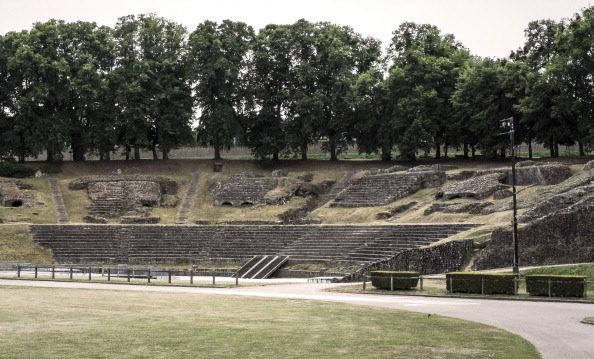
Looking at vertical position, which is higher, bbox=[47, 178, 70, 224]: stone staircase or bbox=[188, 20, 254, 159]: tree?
bbox=[188, 20, 254, 159]: tree

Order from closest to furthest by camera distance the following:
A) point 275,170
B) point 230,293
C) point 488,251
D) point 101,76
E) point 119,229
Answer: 1. point 230,293
2. point 488,251
3. point 119,229
4. point 275,170
5. point 101,76

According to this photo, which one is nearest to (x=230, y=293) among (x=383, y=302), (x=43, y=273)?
(x=383, y=302)

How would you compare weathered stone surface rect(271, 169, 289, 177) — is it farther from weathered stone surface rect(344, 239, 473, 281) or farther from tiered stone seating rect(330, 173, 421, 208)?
weathered stone surface rect(344, 239, 473, 281)

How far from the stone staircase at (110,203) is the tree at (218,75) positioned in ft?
46.3

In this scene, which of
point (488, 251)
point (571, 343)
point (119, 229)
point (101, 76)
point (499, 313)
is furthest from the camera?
point (101, 76)

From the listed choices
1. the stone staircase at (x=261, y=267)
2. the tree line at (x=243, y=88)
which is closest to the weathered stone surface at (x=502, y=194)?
the stone staircase at (x=261, y=267)

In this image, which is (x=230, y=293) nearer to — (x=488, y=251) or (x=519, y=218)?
(x=488, y=251)

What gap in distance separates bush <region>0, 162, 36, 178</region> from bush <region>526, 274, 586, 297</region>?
5823 cm

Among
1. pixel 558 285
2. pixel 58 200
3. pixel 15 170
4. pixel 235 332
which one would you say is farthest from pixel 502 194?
pixel 15 170

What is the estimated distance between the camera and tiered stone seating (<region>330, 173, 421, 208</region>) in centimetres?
6754

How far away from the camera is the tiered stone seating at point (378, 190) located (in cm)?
6754

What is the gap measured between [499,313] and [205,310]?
9482 millimetres

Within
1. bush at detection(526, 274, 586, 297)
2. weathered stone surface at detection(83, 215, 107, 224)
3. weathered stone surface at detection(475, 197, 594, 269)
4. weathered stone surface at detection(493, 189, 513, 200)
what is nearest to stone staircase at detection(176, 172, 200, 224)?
weathered stone surface at detection(83, 215, 107, 224)

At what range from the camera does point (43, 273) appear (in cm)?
5125
